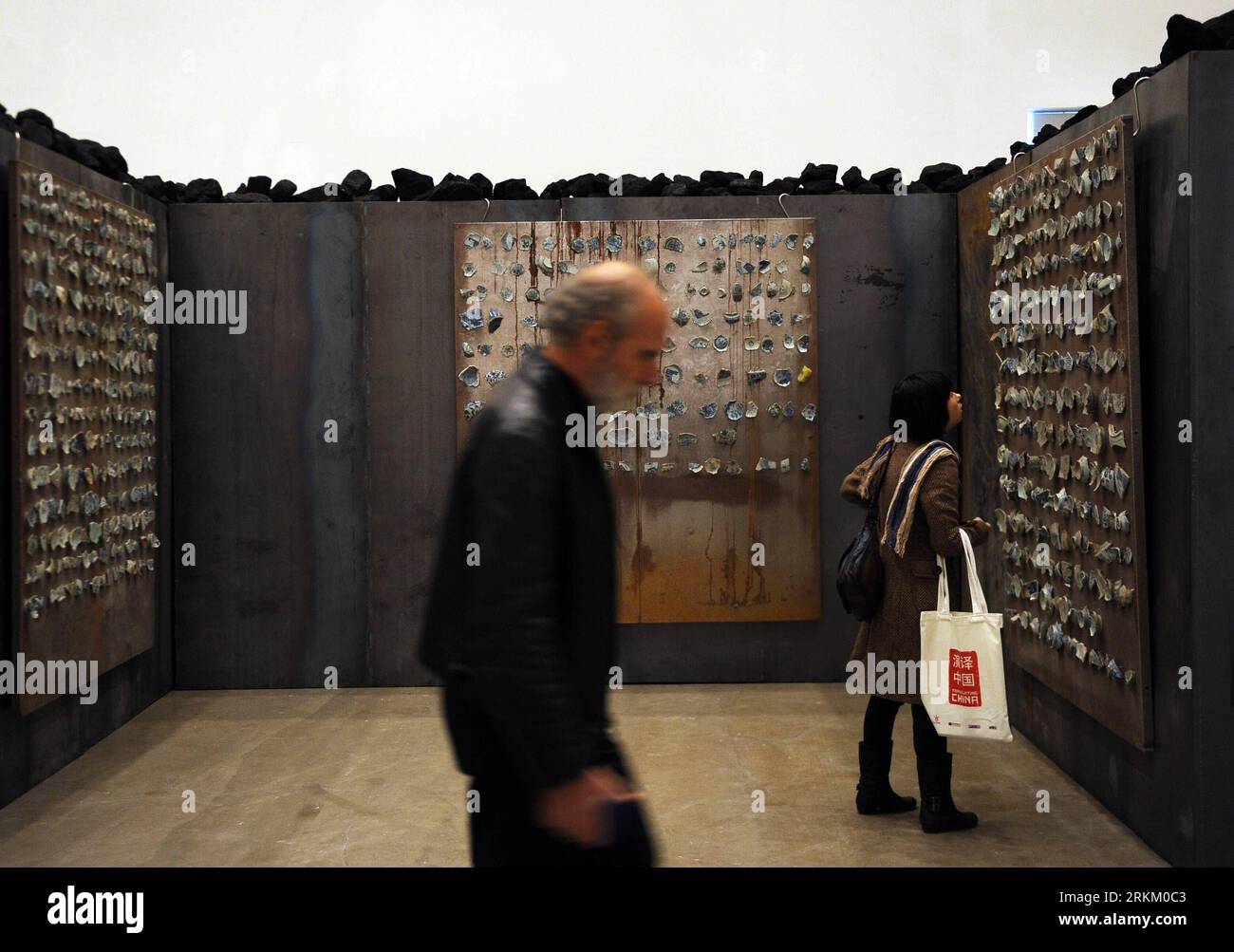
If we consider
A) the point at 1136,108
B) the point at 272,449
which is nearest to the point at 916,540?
the point at 1136,108

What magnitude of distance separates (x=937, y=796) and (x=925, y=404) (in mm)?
1532

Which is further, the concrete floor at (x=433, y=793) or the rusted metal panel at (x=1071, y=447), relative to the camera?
the concrete floor at (x=433, y=793)

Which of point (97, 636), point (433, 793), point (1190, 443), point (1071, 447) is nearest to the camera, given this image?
point (1190, 443)

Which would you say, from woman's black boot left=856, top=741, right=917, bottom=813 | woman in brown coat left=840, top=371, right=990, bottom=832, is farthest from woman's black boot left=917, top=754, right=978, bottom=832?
woman's black boot left=856, top=741, right=917, bottom=813

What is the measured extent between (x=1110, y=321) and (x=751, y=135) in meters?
5.05

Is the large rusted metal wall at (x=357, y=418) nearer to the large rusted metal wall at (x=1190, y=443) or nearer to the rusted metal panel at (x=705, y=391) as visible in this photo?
the rusted metal panel at (x=705, y=391)

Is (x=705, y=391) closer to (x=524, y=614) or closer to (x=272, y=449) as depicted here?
(x=272, y=449)

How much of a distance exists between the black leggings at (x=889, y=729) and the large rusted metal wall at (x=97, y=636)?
358 cm

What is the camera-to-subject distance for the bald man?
202 centimetres

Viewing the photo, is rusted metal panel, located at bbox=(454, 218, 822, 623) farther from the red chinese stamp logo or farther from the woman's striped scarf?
the red chinese stamp logo

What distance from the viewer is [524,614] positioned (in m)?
2.02

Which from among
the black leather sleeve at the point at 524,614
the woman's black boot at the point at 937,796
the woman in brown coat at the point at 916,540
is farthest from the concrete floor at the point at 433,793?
the black leather sleeve at the point at 524,614

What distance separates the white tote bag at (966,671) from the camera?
4254mm
